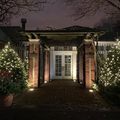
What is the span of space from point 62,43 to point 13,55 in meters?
10.3

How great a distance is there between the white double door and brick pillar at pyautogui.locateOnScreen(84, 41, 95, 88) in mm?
11497

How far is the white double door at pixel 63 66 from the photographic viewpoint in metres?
32.9

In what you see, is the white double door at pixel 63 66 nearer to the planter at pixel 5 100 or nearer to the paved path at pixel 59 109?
the paved path at pixel 59 109

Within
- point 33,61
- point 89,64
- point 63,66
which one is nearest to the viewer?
point 89,64

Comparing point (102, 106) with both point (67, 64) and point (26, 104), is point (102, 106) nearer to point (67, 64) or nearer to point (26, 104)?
point (26, 104)

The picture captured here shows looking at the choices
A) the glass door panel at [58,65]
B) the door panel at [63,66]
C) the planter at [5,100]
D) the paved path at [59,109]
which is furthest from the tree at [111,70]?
the glass door panel at [58,65]

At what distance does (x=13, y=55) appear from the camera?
1948 centimetres

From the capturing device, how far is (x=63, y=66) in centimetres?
3291

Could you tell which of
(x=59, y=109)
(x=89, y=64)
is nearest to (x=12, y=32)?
(x=89, y=64)

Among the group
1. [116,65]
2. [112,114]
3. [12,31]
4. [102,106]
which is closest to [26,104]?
[102,106]

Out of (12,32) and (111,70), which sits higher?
(12,32)

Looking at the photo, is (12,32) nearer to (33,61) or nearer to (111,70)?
(33,61)

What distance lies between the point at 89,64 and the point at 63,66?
11.7 metres

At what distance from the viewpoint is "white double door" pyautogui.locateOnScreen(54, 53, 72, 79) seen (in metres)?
32.9
